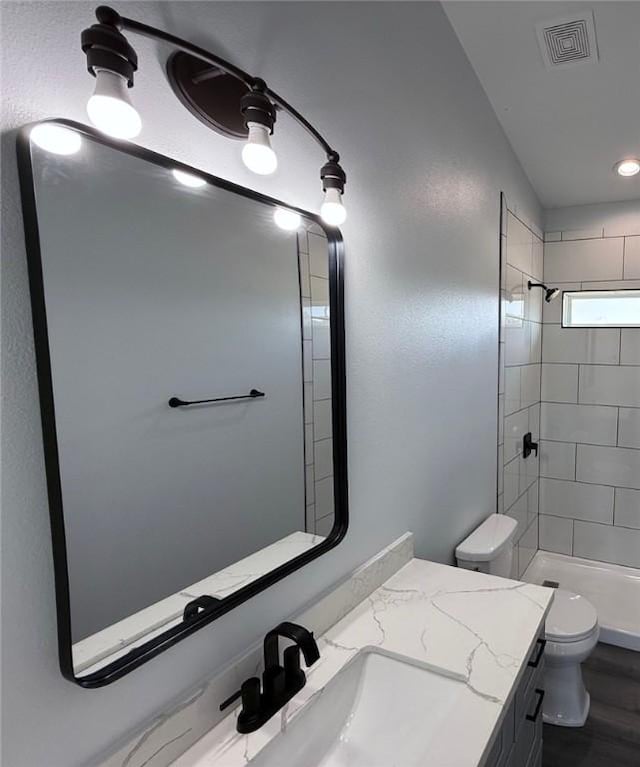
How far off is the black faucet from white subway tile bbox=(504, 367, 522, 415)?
2.04m

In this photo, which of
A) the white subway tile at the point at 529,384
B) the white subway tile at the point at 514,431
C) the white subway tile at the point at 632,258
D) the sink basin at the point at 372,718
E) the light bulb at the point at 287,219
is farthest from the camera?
the white subway tile at the point at 632,258

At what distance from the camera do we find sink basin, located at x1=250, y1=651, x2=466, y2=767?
37.3 inches

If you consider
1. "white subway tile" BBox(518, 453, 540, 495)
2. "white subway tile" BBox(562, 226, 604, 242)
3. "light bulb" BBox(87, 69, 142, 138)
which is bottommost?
"white subway tile" BBox(518, 453, 540, 495)

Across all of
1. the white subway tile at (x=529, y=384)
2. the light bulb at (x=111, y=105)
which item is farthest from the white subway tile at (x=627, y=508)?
the light bulb at (x=111, y=105)

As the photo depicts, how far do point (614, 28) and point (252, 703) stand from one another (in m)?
2.28

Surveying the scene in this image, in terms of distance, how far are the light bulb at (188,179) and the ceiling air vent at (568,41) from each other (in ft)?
5.06

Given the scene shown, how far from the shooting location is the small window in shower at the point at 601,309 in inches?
129

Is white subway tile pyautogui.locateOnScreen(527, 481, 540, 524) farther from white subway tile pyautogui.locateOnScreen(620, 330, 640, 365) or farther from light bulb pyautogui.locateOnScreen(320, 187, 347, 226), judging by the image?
light bulb pyautogui.locateOnScreen(320, 187, 347, 226)

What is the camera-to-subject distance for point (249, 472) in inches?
41.4

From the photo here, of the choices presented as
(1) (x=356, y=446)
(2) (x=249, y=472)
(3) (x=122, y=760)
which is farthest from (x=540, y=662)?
(3) (x=122, y=760)

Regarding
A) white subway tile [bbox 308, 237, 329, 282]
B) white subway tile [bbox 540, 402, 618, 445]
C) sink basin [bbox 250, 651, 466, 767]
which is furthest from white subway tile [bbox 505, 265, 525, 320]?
sink basin [bbox 250, 651, 466, 767]

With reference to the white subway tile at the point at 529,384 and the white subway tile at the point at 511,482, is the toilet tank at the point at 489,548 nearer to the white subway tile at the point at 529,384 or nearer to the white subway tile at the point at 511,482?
the white subway tile at the point at 511,482

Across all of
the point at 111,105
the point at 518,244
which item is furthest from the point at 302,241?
the point at 518,244

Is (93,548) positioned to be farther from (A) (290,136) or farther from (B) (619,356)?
(B) (619,356)
